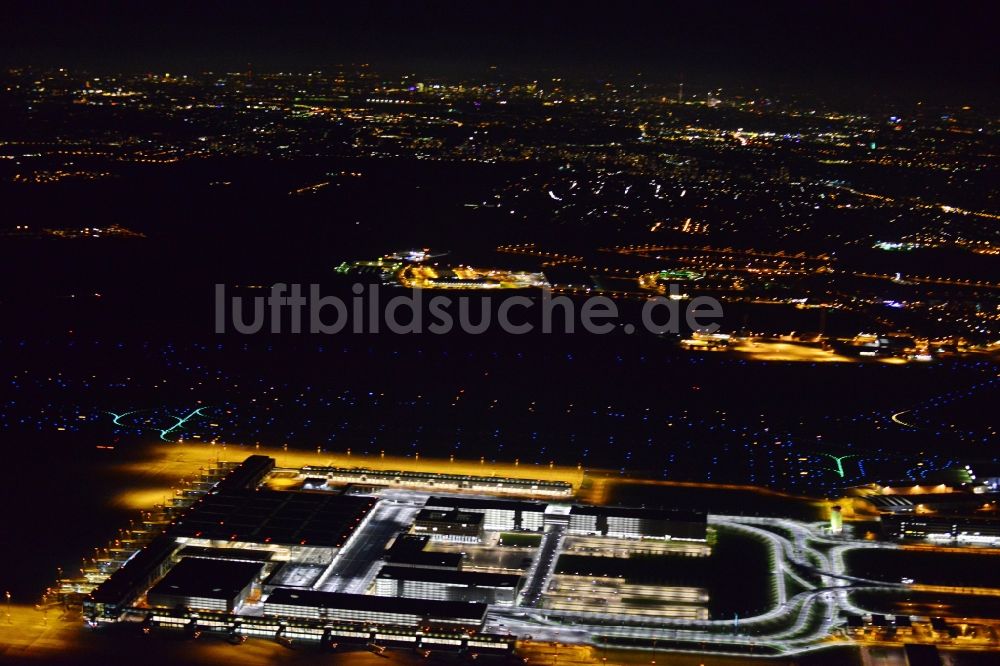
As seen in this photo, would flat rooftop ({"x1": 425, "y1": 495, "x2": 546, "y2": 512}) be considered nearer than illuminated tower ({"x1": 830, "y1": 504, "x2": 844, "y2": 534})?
No

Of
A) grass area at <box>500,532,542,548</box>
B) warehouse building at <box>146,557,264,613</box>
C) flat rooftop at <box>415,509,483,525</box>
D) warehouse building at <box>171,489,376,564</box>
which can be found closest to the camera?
warehouse building at <box>146,557,264,613</box>


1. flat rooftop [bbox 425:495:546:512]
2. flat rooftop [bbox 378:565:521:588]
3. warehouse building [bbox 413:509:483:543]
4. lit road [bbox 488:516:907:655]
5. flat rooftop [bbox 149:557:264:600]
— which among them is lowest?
lit road [bbox 488:516:907:655]

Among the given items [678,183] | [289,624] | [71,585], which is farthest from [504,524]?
[678,183]

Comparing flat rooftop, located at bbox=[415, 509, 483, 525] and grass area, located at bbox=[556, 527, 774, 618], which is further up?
flat rooftop, located at bbox=[415, 509, 483, 525]

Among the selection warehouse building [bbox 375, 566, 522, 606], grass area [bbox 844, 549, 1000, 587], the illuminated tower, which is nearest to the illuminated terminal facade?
warehouse building [bbox 375, 566, 522, 606]

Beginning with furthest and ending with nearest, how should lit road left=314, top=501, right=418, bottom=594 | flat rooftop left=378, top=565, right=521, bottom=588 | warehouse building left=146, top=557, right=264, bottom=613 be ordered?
lit road left=314, top=501, right=418, bottom=594 → flat rooftop left=378, top=565, right=521, bottom=588 → warehouse building left=146, top=557, right=264, bottom=613

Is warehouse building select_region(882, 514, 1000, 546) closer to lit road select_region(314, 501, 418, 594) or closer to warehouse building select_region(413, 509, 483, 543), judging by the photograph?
warehouse building select_region(413, 509, 483, 543)

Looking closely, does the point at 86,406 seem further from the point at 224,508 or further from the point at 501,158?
the point at 501,158
